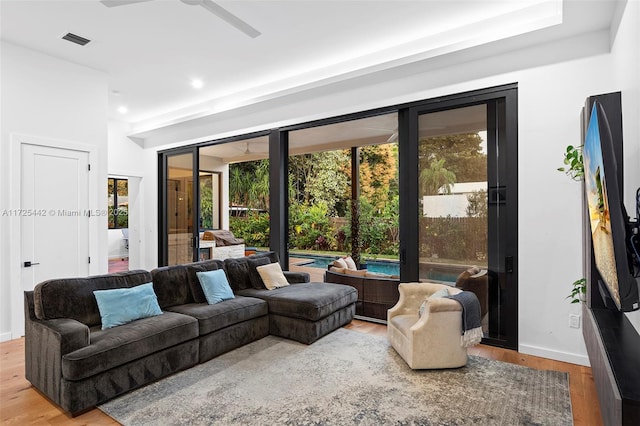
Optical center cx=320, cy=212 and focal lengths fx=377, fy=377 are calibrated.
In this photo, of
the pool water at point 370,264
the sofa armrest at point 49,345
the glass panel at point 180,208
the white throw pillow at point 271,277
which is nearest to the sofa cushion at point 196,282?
the white throw pillow at point 271,277

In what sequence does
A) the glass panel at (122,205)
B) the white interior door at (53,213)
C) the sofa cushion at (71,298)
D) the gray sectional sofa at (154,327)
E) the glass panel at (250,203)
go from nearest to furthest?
the gray sectional sofa at (154,327)
the sofa cushion at (71,298)
the white interior door at (53,213)
the glass panel at (122,205)
the glass panel at (250,203)

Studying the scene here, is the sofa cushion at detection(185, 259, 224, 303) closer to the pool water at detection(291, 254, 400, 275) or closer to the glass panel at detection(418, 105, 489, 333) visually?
the glass panel at detection(418, 105, 489, 333)

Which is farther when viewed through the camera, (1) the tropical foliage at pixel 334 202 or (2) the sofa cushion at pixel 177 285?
(1) the tropical foliage at pixel 334 202

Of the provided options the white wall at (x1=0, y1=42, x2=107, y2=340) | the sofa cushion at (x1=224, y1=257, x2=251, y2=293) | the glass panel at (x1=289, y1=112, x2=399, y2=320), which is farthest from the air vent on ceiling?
the glass panel at (x1=289, y1=112, x2=399, y2=320)

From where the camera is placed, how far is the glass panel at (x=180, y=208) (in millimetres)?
6750

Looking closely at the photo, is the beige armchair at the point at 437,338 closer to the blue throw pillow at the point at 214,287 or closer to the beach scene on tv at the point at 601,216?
the beach scene on tv at the point at 601,216

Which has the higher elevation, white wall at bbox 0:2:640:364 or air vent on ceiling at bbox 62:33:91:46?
air vent on ceiling at bbox 62:33:91:46

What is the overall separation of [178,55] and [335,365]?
3748 millimetres

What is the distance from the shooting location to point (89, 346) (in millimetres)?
2547

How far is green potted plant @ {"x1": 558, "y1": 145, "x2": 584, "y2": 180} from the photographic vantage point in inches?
116

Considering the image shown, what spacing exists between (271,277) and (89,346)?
2103 mm

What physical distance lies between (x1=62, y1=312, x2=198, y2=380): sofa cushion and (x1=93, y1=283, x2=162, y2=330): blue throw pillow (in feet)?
0.23

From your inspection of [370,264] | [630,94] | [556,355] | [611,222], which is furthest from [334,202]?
[611,222]

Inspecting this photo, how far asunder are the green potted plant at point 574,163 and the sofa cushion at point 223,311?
2.99 m
